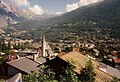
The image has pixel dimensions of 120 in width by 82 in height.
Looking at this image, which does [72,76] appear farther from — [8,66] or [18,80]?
[8,66]

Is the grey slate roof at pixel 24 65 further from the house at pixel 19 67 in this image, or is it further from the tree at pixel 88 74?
the tree at pixel 88 74

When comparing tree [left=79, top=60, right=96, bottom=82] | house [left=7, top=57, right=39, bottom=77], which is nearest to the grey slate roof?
house [left=7, top=57, right=39, bottom=77]

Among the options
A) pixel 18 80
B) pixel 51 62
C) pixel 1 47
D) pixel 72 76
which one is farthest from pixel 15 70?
pixel 1 47

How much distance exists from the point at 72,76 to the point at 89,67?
159 inches

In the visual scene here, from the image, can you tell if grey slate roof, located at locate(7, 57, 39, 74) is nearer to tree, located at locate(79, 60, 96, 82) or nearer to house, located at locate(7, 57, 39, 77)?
house, located at locate(7, 57, 39, 77)

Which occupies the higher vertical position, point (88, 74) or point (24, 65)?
point (88, 74)

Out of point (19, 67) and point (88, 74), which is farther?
point (19, 67)

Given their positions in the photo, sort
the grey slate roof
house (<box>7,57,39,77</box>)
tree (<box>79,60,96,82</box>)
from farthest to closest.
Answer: the grey slate roof
house (<box>7,57,39,77</box>)
tree (<box>79,60,96,82</box>)

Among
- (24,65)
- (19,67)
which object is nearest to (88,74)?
(19,67)

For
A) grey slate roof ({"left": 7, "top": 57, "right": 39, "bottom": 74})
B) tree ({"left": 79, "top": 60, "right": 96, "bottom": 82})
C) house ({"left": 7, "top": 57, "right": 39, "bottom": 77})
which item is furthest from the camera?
grey slate roof ({"left": 7, "top": 57, "right": 39, "bottom": 74})

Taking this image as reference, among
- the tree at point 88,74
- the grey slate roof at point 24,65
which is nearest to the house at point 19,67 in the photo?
the grey slate roof at point 24,65

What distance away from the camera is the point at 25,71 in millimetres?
51562

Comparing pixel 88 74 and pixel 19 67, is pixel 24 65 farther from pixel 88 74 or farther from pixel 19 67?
pixel 88 74

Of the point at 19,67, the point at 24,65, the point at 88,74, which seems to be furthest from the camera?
Answer: the point at 24,65
